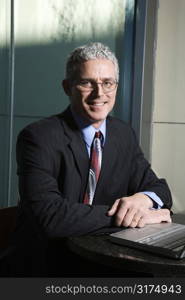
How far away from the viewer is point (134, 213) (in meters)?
1.71

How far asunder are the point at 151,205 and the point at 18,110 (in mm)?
2582

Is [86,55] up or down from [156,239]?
up

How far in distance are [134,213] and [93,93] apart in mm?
611

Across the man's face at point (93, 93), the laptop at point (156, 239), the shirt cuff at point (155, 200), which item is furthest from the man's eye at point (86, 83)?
the laptop at point (156, 239)

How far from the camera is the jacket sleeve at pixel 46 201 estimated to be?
1646 millimetres

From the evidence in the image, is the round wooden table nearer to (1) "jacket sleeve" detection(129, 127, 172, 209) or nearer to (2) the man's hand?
(2) the man's hand

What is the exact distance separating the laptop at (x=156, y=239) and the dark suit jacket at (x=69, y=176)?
145 mm

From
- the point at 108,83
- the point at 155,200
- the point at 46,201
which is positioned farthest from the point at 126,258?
the point at 108,83

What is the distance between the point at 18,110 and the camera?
4.20 m

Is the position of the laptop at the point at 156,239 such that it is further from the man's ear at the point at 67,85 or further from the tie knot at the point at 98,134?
the man's ear at the point at 67,85

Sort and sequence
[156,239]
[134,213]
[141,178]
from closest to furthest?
1. [156,239]
2. [134,213]
3. [141,178]

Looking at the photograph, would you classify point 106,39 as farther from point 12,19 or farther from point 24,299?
point 24,299

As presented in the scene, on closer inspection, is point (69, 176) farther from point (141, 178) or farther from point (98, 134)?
point (141, 178)

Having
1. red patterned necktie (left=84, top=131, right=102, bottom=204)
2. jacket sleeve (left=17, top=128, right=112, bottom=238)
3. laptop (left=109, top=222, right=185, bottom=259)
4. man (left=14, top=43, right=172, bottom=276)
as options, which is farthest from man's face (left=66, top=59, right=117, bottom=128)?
laptop (left=109, top=222, right=185, bottom=259)
